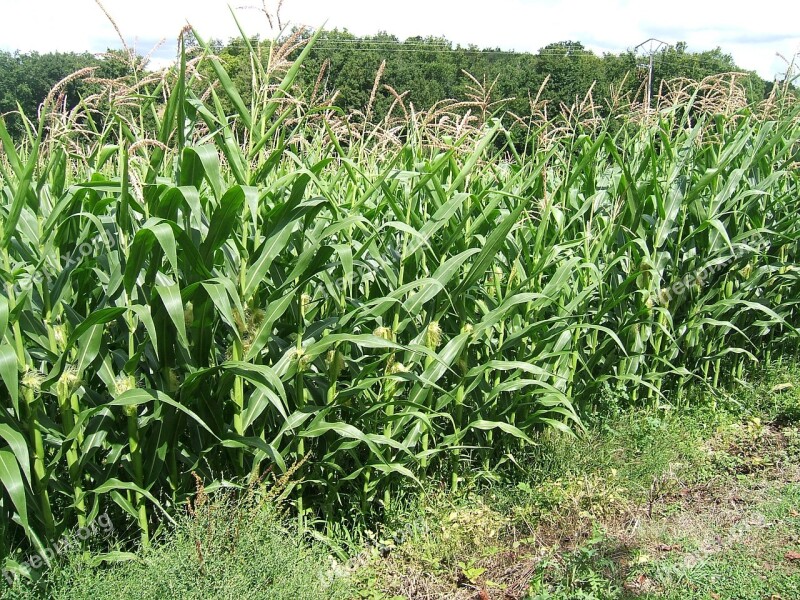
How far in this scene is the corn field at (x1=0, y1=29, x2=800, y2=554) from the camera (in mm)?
2248

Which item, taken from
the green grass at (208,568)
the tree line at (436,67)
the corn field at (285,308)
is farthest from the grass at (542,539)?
the tree line at (436,67)

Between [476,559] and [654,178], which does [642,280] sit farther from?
[476,559]

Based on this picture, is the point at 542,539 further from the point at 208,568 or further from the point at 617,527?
the point at 208,568

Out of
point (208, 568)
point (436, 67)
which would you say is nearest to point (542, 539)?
point (208, 568)

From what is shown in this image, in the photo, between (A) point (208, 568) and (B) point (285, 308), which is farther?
(B) point (285, 308)

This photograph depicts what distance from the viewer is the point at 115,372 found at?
2.48 m

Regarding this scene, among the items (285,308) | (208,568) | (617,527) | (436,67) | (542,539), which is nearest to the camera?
(208,568)

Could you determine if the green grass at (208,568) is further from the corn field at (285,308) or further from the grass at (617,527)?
the grass at (617,527)

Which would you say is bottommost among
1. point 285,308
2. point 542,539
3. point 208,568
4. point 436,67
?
point 542,539

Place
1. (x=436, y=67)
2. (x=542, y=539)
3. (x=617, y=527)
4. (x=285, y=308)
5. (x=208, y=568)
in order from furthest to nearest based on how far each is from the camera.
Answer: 1. (x=436, y=67)
2. (x=617, y=527)
3. (x=542, y=539)
4. (x=285, y=308)
5. (x=208, y=568)

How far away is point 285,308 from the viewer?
96.3 inches

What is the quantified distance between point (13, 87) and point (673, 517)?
49.2 m

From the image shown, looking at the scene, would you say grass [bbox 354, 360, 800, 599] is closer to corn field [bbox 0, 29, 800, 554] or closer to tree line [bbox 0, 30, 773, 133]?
corn field [bbox 0, 29, 800, 554]

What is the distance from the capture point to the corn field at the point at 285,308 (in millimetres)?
2248
